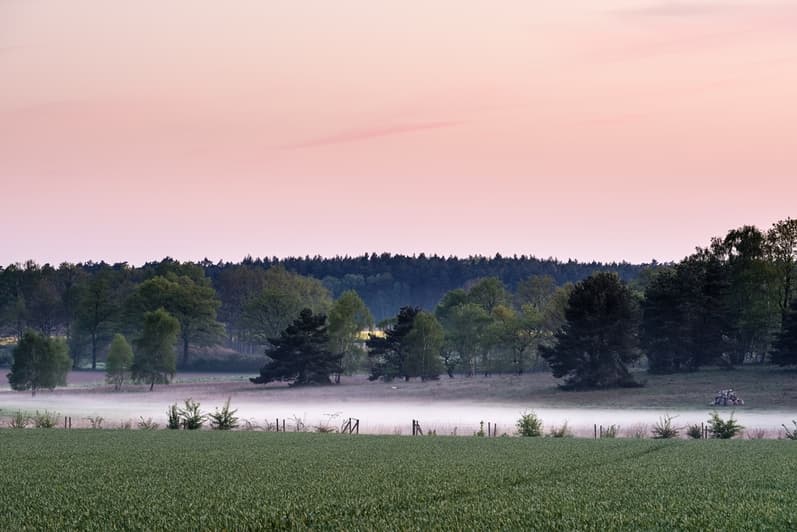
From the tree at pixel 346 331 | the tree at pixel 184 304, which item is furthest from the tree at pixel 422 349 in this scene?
the tree at pixel 184 304

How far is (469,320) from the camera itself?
151750 mm

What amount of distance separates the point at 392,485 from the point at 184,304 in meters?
137

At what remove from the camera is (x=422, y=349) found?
465 ft

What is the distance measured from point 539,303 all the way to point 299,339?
67325 millimetres

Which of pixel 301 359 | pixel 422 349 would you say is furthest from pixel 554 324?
pixel 301 359

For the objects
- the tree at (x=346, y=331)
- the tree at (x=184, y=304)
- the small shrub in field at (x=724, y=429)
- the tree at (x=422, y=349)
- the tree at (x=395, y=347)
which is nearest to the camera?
the small shrub in field at (x=724, y=429)

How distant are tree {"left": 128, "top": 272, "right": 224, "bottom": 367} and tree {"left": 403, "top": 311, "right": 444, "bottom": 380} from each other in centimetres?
3977

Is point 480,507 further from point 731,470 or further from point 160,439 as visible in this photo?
point 160,439

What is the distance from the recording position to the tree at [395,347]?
468 feet

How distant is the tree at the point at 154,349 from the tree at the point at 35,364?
1066 cm

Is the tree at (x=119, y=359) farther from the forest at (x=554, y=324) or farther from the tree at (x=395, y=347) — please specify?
the tree at (x=395, y=347)

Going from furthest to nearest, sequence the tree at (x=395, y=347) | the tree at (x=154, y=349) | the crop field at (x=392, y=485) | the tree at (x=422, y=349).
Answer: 1. the tree at (x=395, y=347)
2. the tree at (x=422, y=349)
3. the tree at (x=154, y=349)
4. the crop field at (x=392, y=485)

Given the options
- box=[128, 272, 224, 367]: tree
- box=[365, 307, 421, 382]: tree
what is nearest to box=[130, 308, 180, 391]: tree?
box=[128, 272, 224, 367]: tree

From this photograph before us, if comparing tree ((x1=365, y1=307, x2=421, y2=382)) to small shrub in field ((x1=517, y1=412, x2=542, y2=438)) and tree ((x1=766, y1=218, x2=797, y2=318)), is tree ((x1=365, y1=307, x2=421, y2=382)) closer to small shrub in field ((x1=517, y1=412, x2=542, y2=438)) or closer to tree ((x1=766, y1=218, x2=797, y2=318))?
tree ((x1=766, y1=218, x2=797, y2=318))
